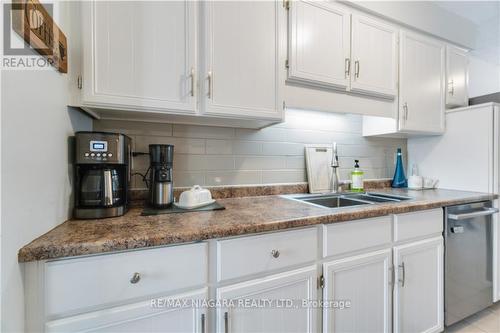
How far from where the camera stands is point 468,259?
1.50 m

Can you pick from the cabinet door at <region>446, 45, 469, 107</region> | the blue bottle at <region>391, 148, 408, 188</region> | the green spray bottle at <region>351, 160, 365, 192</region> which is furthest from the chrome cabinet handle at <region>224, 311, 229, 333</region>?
the cabinet door at <region>446, 45, 469, 107</region>

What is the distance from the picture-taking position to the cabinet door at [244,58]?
1.08 m

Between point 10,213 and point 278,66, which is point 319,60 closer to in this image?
point 278,66

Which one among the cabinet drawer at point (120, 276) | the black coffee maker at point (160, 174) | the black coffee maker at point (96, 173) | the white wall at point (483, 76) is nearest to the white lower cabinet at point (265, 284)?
the cabinet drawer at point (120, 276)

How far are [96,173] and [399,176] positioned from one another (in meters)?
2.28

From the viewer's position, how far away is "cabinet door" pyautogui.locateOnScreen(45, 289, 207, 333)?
2.18ft

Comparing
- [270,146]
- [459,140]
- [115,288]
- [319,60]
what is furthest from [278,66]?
[459,140]

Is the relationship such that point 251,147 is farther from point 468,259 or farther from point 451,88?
point 451,88

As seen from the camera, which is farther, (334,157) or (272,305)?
(334,157)

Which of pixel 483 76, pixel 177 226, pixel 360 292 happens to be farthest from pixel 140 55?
pixel 483 76

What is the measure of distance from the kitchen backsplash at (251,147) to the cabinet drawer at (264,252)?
0.65 metres

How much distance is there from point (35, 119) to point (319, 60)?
4.45ft

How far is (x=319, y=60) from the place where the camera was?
136 cm

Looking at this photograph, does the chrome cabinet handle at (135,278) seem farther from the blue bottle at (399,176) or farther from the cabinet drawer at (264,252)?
the blue bottle at (399,176)
